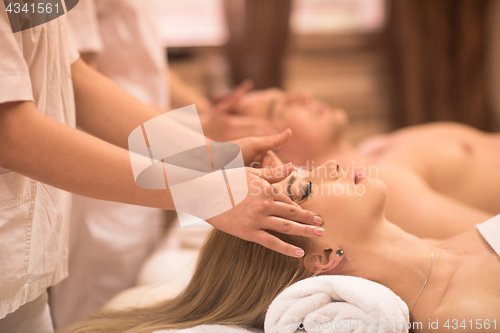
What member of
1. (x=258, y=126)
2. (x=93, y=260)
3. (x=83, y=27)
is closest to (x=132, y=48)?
(x=83, y=27)

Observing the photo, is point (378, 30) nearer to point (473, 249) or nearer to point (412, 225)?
point (412, 225)

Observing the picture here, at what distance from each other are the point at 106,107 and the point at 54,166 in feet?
0.99

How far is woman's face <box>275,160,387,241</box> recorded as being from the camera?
86 cm

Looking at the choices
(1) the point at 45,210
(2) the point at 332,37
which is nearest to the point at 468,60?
(2) the point at 332,37

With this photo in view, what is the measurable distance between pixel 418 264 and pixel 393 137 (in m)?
1.30

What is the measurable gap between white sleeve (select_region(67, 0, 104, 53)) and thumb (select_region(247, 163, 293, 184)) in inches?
29.4

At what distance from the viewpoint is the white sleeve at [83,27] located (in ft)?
3.80

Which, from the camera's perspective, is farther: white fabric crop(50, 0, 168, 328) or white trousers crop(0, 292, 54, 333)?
white fabric crop(50, 0, 168, 328)

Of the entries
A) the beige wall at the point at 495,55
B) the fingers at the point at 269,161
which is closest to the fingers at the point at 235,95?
the fingers at the point at 269,161

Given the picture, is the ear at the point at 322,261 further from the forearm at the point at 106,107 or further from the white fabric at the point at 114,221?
the white fabric at the point at 114,221

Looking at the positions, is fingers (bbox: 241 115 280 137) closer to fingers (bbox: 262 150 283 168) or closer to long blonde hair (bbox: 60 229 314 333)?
fingers (bbox: 262 150 283 168)

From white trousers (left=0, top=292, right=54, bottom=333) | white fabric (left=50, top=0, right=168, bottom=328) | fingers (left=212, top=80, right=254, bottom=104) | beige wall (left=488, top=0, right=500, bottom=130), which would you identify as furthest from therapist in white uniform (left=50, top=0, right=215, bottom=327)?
beige wall (left=488, top=0, right=500, bottom=130)

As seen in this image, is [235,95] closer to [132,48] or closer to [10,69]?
[132,48]

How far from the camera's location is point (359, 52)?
3.04 meters
